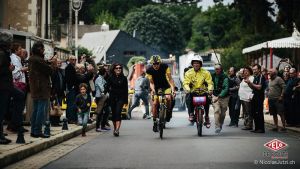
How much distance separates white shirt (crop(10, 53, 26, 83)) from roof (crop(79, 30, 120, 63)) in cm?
8683

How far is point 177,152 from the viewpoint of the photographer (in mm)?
13125

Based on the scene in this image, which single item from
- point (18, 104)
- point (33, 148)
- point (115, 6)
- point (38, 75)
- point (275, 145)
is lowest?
point (275, 145)

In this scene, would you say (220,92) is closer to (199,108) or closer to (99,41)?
(199,108)

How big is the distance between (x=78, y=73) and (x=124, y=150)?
22.7 feet

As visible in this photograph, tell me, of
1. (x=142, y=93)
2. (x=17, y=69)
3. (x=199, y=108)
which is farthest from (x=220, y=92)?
(x=142, y=93)

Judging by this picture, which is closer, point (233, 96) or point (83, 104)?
point (83, 104)

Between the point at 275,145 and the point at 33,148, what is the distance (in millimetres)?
5279

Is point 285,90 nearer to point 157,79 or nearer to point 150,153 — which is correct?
point 157,79

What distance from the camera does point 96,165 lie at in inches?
438

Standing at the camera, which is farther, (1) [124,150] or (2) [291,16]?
(2) [291,16]

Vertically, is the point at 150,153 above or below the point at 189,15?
below

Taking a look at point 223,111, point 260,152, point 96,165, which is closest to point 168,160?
point 96,165

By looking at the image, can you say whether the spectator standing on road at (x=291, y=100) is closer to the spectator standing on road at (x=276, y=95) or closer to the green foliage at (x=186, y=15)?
the spectator standing on road at (x=276, y=95)

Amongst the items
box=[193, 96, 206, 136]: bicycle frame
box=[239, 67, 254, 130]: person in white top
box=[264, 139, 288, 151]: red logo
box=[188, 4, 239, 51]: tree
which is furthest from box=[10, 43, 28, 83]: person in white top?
box=[188, 4, 239, 51]: tree
